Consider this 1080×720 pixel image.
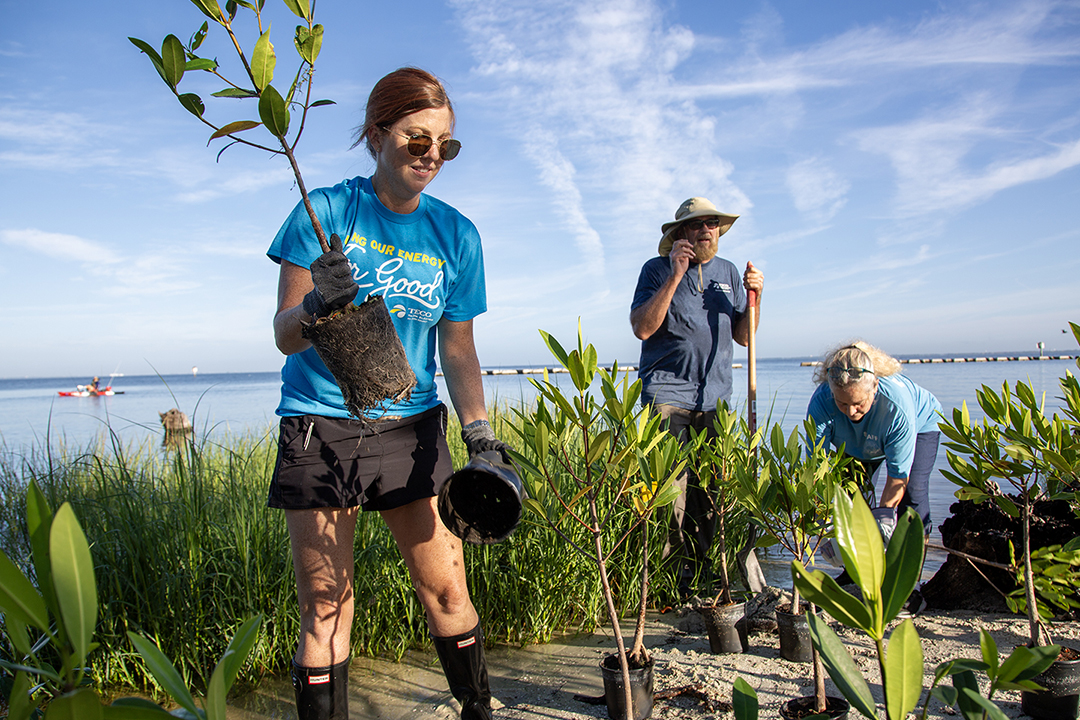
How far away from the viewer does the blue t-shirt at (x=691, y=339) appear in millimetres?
3578

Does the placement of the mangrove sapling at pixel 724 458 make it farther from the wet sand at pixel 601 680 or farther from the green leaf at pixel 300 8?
the green leaf at pixel 300 8

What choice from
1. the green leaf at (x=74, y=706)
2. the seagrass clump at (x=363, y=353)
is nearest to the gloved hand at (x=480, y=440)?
the seagrass clump at (x=363, y=353)

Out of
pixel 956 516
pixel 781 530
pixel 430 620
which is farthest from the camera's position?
pixel 956 516

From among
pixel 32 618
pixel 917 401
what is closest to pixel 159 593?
pixel 32 618

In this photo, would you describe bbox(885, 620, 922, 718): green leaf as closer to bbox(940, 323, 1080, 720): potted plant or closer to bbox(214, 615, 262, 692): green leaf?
bbox(214, 615, 262, 692): green leaf

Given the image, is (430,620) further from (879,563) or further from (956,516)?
(956,516)

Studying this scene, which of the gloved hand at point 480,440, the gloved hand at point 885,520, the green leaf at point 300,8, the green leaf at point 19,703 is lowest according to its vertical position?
the gloved hand at point 885,520

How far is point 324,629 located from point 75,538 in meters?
1.57

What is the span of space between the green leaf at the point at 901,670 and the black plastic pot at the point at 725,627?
88.9 inches

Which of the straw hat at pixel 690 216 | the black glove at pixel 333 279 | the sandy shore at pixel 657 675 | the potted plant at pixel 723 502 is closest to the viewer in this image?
the black glove at pixel 333 279

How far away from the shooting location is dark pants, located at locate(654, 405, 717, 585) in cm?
350

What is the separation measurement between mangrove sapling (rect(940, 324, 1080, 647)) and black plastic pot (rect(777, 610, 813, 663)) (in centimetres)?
69

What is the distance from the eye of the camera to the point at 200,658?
273 centimetres

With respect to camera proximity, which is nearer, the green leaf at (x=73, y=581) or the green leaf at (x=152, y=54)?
the green leaf at (x=73, y=581)
